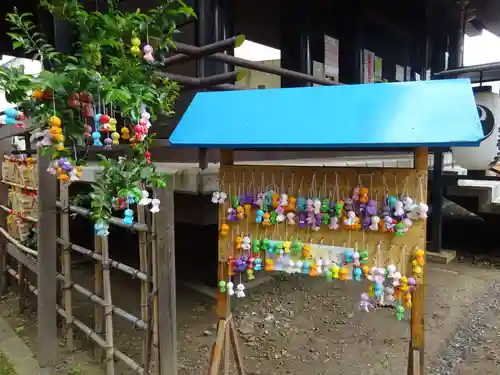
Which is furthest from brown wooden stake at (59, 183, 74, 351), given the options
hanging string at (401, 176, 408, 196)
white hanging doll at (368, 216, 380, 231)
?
hanging string at (401, 176, 408, 196)

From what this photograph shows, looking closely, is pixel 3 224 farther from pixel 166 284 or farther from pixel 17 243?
pixel 166 284

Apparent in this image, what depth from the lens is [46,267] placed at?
332 centimetres

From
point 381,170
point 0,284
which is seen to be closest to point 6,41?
point 0,284

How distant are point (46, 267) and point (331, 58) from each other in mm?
6123

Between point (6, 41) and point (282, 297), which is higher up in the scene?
point (6, 41)

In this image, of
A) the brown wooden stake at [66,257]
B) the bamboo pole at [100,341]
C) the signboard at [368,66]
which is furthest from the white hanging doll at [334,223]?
the signboard at [368,66]

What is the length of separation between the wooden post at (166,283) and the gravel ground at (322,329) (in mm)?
982

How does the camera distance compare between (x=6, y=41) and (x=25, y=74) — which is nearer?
(x=25, y=74)

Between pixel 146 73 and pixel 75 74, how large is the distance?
34 centimetres

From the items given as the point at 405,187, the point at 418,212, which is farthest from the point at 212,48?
the point at 418,212

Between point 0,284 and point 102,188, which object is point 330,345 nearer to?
point 102,188

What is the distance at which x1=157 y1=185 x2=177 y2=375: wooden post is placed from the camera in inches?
100

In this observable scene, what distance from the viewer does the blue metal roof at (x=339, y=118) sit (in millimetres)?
1776

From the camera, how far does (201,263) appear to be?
20.5ft
